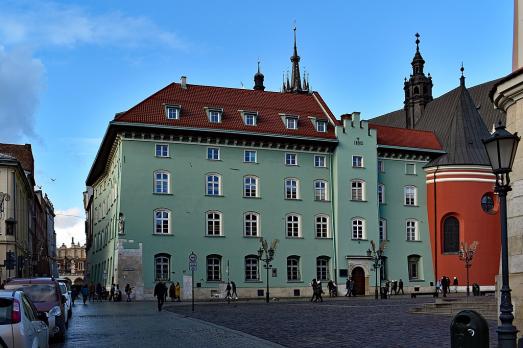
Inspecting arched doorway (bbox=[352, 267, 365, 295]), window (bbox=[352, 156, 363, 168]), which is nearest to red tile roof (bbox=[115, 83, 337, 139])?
window (bbox=[352, 156, 363, 168])

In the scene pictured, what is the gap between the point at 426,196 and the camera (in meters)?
65.2

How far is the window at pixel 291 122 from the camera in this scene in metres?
60.2

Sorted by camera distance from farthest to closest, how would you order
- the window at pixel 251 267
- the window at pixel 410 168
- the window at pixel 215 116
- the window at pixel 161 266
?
the window at pixel 410 168 < the window at pixel 215 116 < the window at pixel 251 267 < the window at pixel 161 266

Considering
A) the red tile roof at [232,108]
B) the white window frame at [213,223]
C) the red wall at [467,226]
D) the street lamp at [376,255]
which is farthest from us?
the red wall at [467,226]

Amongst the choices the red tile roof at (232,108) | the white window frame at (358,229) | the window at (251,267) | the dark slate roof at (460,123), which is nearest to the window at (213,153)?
the red tile roof at (232,108)

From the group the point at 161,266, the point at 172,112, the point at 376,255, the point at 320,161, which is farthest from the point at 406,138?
the point at 161,266

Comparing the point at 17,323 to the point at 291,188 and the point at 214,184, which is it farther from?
the point at 291,188

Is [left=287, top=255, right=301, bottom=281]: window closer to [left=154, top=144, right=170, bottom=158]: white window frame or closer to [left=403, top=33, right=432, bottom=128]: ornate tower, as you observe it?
[left=154, top=144, right=170, bottom=158]: white window frame

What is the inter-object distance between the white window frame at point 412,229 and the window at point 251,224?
14.8m

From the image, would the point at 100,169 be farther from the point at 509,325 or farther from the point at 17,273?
the point at 509,325

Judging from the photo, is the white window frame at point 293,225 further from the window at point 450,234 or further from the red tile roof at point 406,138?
the window at point 450,234

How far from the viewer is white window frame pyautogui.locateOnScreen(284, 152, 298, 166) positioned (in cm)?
5981

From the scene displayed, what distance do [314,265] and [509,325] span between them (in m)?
49.3

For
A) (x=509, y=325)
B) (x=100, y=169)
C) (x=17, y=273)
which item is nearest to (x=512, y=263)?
(x=509, y=325)
